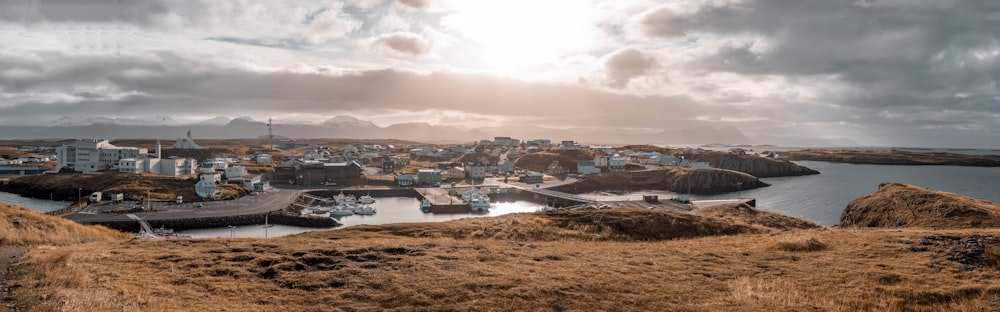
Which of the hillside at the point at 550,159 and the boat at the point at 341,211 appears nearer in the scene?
the boat at the point at 341,211

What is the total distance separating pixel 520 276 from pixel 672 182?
99.6 meters

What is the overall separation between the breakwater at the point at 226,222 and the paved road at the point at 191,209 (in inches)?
62.1

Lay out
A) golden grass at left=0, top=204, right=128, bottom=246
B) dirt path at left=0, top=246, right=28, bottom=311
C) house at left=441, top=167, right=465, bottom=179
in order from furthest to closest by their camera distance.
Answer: house at left=441, top=167, right=465, bottom=179 < golden grass at left=0, top=204, right=128, bottom=246 < dirt path at left=0, top=246, right=28, bottom=311

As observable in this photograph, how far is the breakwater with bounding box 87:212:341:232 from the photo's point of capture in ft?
176

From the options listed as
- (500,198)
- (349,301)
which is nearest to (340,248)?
(349,301)

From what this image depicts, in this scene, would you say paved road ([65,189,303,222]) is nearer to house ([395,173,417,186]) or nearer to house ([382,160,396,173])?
house ([395,173,417,186])

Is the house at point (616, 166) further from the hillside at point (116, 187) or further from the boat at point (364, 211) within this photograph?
the hillside at point (116, 187)

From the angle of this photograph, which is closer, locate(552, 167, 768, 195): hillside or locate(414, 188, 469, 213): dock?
locate(414, 188, 469, 213): dock

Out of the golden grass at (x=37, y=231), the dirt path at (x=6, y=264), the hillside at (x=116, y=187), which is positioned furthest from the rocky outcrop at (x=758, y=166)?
the dirt path at (x=6, y=264)

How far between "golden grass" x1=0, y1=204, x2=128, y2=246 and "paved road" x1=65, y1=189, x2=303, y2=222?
32.7m

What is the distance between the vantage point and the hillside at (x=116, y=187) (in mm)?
71363

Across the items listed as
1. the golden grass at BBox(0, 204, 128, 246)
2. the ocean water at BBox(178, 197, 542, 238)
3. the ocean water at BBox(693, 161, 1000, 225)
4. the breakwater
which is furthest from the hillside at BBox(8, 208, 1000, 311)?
the ocean water at BBox(693, 161, 1000, 225)

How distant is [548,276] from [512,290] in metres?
2.17

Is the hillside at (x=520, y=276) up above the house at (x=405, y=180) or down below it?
above
